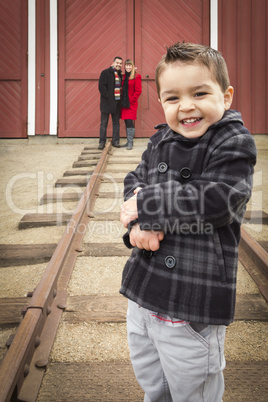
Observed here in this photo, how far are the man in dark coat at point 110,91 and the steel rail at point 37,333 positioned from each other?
5669mm

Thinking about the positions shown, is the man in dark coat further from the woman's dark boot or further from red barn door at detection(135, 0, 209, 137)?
red barn door at detection(135, 0, 209, 137)

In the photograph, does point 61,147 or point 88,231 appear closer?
point 88,231

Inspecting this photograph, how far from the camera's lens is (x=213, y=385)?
3.58ft

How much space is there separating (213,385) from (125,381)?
1.94 ft

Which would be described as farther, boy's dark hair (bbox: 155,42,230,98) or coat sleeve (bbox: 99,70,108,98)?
coat sleeve (bbox: 99,70,108,98)

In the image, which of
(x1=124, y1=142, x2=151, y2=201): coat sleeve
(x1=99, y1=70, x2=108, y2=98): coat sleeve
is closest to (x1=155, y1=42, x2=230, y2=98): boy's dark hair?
(x1=124, y1=142, x2=151, y2=201): coat sleeve

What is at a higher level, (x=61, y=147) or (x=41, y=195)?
(x=61, y=147)

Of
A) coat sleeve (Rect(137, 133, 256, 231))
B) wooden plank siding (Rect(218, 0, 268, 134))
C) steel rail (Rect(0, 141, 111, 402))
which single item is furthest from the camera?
wooden plank siding (Rect(218, 0, 268, 134))

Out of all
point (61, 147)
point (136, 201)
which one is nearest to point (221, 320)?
point (136, 201)

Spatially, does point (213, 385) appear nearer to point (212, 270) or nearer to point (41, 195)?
point (212, 270)

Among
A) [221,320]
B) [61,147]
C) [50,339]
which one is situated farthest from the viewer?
[61,147]

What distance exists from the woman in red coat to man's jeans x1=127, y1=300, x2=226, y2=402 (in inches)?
278

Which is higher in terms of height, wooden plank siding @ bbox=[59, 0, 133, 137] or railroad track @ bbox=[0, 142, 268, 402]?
wooden plank siding @ bbox=[59, 0, 133, 137]

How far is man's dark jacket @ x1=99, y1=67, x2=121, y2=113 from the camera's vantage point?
787 centimetres
